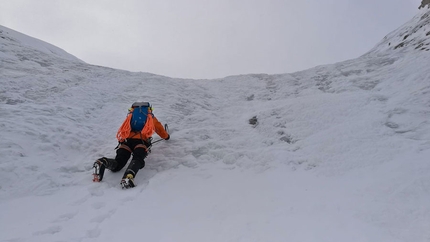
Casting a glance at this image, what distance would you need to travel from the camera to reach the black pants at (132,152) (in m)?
5.70

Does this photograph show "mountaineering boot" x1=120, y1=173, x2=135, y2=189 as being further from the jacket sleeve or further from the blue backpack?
the jacket sleeve

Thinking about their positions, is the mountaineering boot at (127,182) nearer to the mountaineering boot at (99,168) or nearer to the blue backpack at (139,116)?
the mountaineering boot at (99,168)

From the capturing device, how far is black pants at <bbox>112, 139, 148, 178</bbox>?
570cm

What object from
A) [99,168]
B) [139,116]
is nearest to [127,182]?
[99,168]

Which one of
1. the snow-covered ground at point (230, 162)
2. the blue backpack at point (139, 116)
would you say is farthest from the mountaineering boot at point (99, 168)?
the blue backpack at point (139, 116)

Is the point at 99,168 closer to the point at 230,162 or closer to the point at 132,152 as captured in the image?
the point at 132,152

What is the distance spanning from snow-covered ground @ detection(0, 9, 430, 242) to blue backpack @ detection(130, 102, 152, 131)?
82cm

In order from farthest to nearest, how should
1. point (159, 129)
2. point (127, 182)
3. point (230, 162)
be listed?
point (159, 129) → point (230, 162) → point (127, 182)

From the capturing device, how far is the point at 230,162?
6336 mm

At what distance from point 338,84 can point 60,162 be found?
354 inches

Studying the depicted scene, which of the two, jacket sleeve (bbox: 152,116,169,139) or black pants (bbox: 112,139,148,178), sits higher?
jacket sleeve (bbox: 152,116,169,139)

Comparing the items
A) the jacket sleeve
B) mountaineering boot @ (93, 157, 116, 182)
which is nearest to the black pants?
mountaineering boot @ (93, 157, 116, 182)

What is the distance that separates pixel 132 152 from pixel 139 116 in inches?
34.6

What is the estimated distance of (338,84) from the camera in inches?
392
